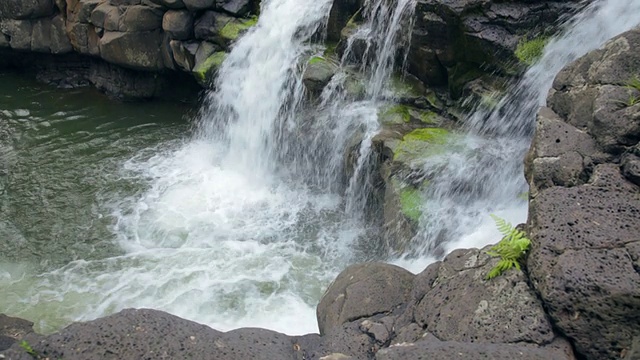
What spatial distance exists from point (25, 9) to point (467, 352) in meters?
14.3

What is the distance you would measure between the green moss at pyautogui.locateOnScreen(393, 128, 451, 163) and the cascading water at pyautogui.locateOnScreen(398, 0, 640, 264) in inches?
7.6

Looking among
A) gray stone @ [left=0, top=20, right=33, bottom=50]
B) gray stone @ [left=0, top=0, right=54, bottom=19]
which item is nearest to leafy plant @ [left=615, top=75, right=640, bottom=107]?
gray stone @ [left=0, top=0, right=54, bottom=19]

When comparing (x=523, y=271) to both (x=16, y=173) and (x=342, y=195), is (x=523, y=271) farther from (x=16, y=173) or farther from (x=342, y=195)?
(x=16, y=173)

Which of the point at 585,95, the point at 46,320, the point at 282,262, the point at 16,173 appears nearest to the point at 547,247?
the point at 585,95

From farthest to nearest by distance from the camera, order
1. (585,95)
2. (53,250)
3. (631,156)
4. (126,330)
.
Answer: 1. (53,250)
2. (585,95)
3. (631,156)
4. (126,330)

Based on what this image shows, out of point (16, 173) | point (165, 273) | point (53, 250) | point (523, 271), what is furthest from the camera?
point (16, 173)

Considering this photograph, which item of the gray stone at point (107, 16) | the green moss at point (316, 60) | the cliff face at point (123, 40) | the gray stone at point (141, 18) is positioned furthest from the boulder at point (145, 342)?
the gray stone at point (107, 16)

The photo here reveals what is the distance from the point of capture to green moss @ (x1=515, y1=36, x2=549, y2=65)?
26.7 feet

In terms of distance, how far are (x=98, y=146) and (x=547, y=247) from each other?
1047cm

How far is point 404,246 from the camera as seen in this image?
7684 mm

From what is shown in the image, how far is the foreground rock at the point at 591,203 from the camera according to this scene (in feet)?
12.1

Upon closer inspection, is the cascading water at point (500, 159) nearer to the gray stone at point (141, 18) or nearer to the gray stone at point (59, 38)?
the gray stone at point (141, 18)

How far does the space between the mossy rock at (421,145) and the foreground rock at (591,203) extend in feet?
8.66

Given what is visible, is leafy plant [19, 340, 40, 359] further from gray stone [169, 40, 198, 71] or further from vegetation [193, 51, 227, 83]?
gray stone [169, 40, 198, 71]
